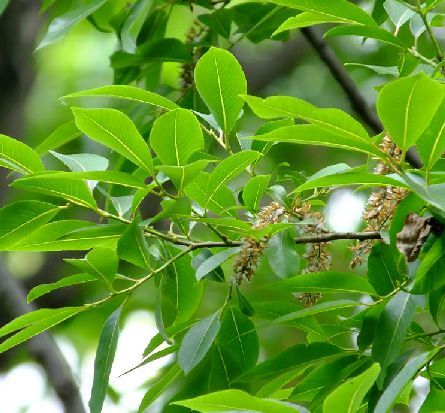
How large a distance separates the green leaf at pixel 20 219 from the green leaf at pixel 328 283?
8.2 inches

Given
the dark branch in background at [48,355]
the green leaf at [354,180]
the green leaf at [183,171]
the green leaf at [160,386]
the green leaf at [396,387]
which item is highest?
the green leaf at [183,171]

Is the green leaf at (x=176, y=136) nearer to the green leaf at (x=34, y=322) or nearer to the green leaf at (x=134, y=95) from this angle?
the green leaf at (x=134, y=95)

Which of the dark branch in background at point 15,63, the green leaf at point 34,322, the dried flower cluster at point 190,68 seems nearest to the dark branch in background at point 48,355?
the dark branch in background at point 15,63

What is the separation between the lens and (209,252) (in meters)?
0.84

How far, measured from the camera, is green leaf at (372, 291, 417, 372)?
71cm

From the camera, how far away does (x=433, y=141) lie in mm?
661

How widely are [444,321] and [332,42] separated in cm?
85

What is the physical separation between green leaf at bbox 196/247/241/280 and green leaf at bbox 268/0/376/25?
202 mm

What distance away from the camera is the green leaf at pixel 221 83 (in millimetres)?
791

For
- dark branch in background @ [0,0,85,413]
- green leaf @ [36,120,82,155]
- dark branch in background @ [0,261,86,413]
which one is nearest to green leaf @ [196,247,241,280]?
green leaf @ [36,120,82,155]

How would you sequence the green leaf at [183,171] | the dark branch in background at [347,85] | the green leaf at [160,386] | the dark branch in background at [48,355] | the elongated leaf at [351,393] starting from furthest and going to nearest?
1. the dark branch in background at [48,355]
2. the dark branch in background at [347,85]
3. the green leaf at [160,386]
4. the green leaf at [183,171]
5. the elongated leaf at [351,393]

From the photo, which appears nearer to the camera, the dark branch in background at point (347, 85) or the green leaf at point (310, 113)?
the green leaf at point (310, 113)

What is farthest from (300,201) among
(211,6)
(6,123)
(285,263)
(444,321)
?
(444,321)

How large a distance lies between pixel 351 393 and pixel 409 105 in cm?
19
